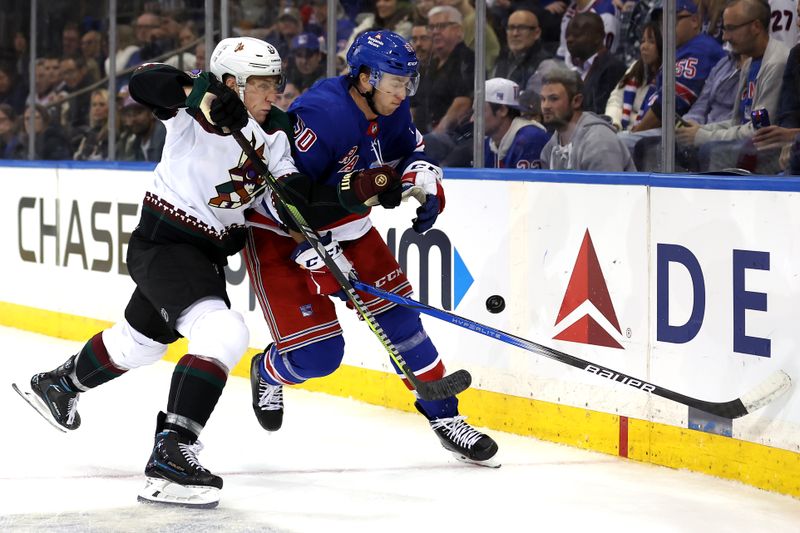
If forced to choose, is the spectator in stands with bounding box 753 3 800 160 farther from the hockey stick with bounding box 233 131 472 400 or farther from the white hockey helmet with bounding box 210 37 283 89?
the white hockey helmet with bounding box 210 37 283 89

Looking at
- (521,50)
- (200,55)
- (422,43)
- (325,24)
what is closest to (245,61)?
(521,50)

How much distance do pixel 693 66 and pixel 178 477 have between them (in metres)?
2.02

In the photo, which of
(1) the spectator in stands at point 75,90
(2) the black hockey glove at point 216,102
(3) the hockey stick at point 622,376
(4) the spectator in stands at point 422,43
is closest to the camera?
(2) the black hockey glove at point 216,102

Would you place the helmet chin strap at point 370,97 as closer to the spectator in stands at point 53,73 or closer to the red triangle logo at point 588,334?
the red triangle logo at point 588,334

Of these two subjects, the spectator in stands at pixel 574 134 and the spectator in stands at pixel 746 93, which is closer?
the spectator in stands at pixel 746 93

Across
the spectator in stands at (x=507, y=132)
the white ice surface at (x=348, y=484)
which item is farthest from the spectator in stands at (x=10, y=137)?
the spectator in stands at (x=507, y=132)

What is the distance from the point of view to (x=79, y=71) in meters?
6.55

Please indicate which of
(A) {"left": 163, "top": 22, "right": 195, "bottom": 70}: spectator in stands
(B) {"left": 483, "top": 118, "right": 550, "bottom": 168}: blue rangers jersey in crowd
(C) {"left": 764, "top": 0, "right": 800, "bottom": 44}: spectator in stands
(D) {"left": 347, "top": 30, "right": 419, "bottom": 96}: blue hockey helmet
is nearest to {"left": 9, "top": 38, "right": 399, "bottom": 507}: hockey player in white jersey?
(D) {"left": 347, "top": 30, "right": 419, "bottom": 96}: blue hockey helmet

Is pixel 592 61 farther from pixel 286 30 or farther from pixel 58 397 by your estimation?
pixel 58 397

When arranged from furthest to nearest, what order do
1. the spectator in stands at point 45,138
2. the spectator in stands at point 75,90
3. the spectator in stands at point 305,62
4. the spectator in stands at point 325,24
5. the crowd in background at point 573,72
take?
the spectator in stands at point 45,138 < the spectator in stands at point 75,90 < the spectator in stands at point 305,62 < the spectator in stands at point 325,24 < the crowd in background at point 573,72

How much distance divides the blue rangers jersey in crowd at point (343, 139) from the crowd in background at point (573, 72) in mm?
817

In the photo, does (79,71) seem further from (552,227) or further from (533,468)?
(533,468)

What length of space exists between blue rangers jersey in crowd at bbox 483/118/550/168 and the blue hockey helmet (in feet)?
3.35

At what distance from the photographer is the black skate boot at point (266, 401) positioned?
12.3 feet
